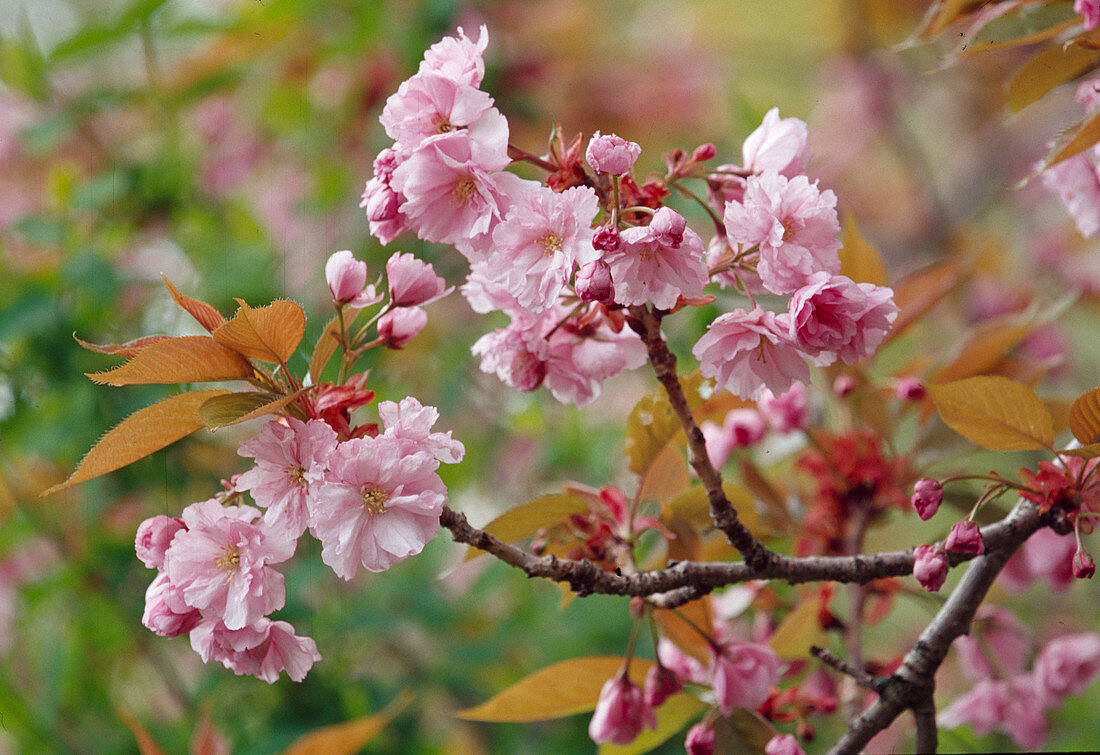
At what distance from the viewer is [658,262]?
486 millimetres

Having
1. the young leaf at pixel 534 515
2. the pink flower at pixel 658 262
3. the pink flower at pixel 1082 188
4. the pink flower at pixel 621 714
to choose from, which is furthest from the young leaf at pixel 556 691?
the pink flower at pixel 1082 188

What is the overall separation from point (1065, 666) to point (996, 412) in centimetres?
38

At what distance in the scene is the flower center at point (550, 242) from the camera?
0.49m

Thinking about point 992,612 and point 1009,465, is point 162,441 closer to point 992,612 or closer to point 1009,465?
point 992,612

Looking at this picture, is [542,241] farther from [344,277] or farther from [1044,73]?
[1044,73]

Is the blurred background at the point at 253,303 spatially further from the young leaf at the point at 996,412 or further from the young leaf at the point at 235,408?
the young leaf at the point at 235,408

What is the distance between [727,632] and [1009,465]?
0.44 m

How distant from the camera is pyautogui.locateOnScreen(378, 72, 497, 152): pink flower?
1.65 feet

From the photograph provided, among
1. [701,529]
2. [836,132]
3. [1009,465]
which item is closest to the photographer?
[701,529]

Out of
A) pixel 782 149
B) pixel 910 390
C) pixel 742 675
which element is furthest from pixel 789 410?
pixel 782 149

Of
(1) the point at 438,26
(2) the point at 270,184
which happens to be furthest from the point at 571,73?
(2) the point at 270,184

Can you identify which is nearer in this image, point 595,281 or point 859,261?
point 595,281

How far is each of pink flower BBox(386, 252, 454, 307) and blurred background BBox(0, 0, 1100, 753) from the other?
0.30 m

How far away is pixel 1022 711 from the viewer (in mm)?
831
